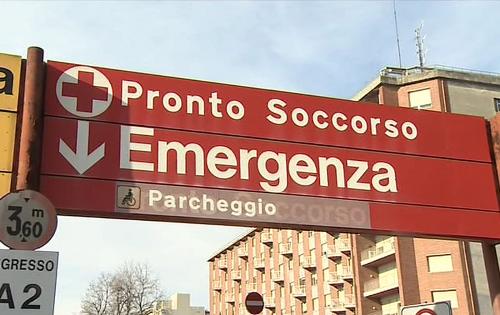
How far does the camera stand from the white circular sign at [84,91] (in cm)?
738

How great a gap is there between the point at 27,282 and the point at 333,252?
5445 cm

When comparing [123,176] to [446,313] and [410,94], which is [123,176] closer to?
[446,313]

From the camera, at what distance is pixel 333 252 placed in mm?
58094

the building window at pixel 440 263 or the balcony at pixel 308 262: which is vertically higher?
the balcony at pixel 308 262

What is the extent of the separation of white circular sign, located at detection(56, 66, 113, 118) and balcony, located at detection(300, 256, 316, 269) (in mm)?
56816

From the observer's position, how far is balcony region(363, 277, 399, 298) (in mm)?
43844

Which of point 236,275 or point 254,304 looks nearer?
point 254,304

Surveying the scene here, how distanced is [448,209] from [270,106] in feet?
8.81

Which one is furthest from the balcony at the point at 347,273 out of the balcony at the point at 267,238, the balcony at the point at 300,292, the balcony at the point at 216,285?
the balcony at the point at 216,285

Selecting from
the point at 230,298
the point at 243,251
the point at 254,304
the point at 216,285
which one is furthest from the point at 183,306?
the point at 254,304

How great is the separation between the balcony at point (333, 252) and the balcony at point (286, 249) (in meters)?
10.5

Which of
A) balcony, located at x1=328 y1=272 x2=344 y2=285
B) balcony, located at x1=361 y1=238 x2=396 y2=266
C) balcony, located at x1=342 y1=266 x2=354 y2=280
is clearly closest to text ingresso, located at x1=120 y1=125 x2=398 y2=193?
balcony, located at x1=361 y1=238 x2=396 y2=266

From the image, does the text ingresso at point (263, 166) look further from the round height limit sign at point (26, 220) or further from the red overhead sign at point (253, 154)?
the round height limit sign at point (26, 220)

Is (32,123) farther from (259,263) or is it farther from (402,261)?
(259,263)
